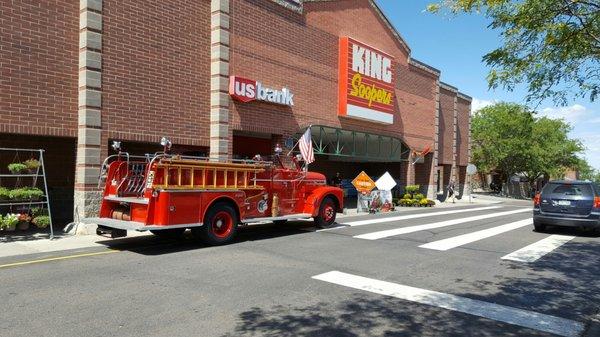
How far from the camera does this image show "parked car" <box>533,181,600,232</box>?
42.3ft

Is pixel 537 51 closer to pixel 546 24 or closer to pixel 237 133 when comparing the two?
pixel 546 24

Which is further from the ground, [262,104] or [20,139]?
[262,104]

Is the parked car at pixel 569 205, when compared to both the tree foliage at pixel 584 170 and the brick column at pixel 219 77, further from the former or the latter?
the tree foliage at pixel 584 170

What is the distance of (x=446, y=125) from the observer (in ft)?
107

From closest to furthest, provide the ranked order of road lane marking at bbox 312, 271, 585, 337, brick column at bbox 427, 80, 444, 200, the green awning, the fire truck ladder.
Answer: road lane marking at bbox 312, 271, 585, 337 < the fire truck ladder < the green awning < brick column at bbox 427, 80, 444, 200

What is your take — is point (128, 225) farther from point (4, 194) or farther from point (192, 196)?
point (4, 194)

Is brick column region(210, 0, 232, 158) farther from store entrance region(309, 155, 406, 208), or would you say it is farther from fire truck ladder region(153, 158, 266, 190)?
store entrance region(309, 155, 406, 208)

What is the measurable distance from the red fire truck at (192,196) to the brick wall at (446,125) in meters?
21.9

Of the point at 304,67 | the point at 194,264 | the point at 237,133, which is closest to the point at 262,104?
the point at 237,133

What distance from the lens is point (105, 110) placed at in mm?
12852

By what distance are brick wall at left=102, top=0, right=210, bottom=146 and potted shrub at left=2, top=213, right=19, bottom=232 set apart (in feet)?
10.2

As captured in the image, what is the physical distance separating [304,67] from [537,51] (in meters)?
12.4

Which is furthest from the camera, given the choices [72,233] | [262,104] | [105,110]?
[262,104]

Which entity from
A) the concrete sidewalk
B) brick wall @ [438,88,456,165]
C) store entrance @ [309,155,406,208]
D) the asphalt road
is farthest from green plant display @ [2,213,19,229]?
brick wall @ [438,88,456,165]
